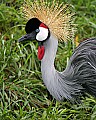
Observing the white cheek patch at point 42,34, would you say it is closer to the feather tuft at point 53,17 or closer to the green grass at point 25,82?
the feather tuft at point 53,17

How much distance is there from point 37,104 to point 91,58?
31.2 inches

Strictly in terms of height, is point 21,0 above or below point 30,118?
above

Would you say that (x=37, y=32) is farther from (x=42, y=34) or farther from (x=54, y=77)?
(x=54, y=77)

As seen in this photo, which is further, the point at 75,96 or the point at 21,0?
the point at 21,0

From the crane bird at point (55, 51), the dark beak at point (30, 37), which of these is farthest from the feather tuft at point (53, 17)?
the dark beak at point (30, 37)

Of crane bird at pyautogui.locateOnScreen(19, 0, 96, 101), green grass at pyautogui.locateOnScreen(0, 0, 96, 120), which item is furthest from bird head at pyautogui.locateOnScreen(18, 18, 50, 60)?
green grass at pyautogui.locateOnScreen(0, 0, 96, 120)

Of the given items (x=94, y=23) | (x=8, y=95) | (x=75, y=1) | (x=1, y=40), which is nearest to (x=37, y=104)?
(x=8, y=95)

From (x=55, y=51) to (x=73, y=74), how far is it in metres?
0.21

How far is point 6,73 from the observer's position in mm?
3863

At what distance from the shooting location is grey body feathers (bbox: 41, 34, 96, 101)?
9.68 feet

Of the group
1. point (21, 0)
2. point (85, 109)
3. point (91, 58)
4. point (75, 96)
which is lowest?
point (85, 109)

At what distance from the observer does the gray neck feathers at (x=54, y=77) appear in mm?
2941

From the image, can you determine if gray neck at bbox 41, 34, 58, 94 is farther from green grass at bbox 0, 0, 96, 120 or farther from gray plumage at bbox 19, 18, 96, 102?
green grass at bbox 0, 0, 96, 120

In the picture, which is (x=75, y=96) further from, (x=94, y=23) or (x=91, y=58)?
(x=94, y=23)
